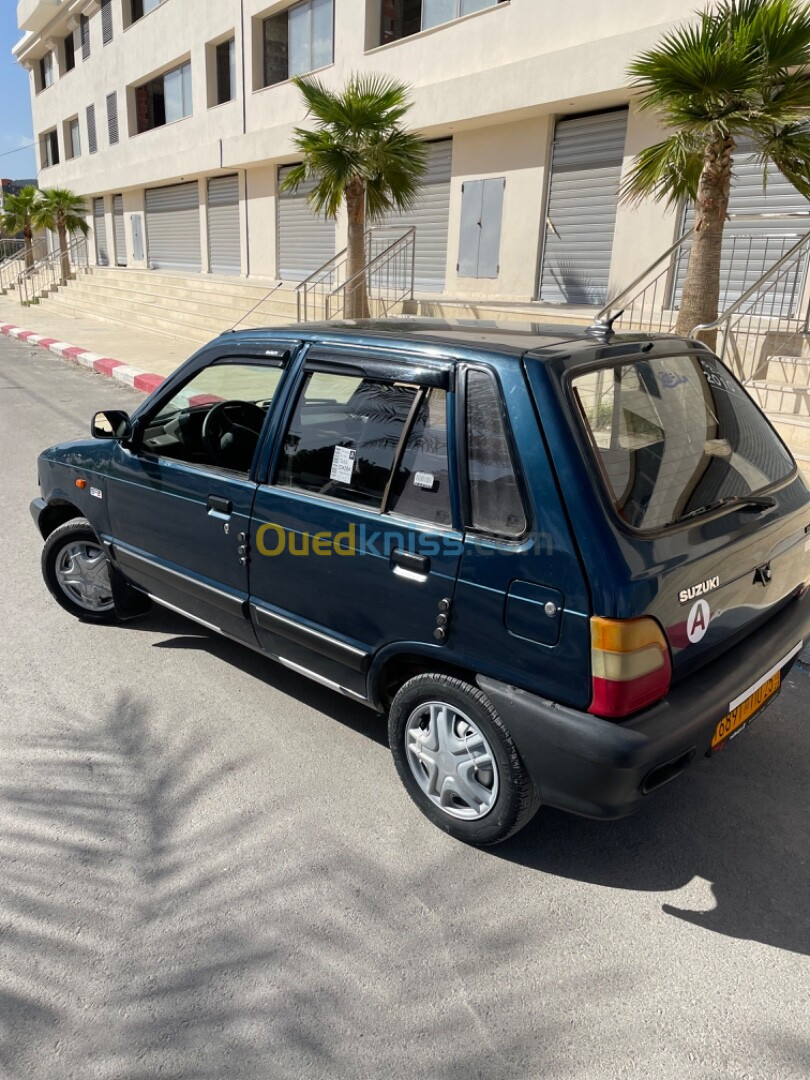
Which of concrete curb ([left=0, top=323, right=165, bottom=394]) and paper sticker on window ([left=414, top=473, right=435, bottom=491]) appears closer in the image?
paper sticker on window ([left=414, top=473, right=435, bottom=491])

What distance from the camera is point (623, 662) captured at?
2369mm

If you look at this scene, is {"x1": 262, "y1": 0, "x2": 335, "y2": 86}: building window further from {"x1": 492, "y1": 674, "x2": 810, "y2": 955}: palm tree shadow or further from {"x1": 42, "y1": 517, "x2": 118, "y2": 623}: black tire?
{"x1": 492, "y1": 674, "x2": 810, "y2": 955}: palm tree shadow

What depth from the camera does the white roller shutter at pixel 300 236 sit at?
1781cm

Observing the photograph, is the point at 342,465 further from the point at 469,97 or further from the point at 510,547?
the point at 469,97

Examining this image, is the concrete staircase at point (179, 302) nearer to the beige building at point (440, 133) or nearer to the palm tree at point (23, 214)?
the beige building at point (440, 133)

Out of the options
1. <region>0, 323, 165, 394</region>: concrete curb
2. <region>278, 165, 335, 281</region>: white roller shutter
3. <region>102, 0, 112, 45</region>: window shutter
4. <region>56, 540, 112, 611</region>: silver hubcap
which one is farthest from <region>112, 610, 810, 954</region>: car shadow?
<region>102, 0, 112, 45</region>: window shutter

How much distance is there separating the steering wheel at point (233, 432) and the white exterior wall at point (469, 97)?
8.56 meters

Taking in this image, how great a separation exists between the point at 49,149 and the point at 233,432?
133 feet

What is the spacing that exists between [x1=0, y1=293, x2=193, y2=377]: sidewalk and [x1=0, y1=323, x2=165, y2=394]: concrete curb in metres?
0.17

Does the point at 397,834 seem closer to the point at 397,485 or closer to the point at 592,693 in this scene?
the point at 592,693

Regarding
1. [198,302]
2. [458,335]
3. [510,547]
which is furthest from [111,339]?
[510,547]

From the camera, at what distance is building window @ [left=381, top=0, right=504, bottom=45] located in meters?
13.4

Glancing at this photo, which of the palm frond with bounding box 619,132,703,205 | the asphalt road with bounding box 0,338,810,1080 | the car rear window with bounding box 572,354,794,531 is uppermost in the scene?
the palm frond with bounding box 619,132,703,205

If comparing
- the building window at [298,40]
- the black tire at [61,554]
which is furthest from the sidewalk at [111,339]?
the black tire at [61,554]
